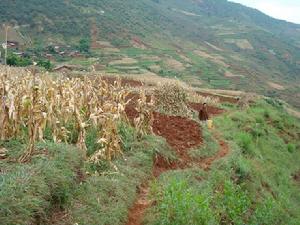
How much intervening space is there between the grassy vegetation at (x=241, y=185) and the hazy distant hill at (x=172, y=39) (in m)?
39.4

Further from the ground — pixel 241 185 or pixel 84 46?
pixel 241 185

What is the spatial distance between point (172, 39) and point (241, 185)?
8480 centimetres

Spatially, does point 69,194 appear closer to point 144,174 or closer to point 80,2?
point 144,174

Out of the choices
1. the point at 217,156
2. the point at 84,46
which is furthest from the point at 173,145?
the point at 84,46

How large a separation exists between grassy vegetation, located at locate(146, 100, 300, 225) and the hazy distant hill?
129ft

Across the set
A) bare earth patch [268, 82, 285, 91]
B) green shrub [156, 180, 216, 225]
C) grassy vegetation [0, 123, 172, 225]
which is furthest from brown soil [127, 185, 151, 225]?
bare earth patch [268, 82, 285, 91]

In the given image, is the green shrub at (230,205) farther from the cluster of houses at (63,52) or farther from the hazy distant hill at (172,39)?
the hazy distant hill at (172,39)

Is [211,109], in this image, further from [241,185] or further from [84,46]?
[84,46]

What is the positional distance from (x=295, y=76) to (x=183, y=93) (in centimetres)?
9214

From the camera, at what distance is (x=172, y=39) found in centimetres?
9606

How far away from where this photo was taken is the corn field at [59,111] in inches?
319

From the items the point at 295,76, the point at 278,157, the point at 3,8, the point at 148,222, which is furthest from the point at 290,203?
the point at 295,76

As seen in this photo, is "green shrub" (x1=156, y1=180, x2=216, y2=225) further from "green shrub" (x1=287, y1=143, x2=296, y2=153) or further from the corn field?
"green shrub" (x1=287, y1=143, x2=296, y2=153)

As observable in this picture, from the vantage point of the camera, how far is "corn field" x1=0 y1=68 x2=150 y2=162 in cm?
811
